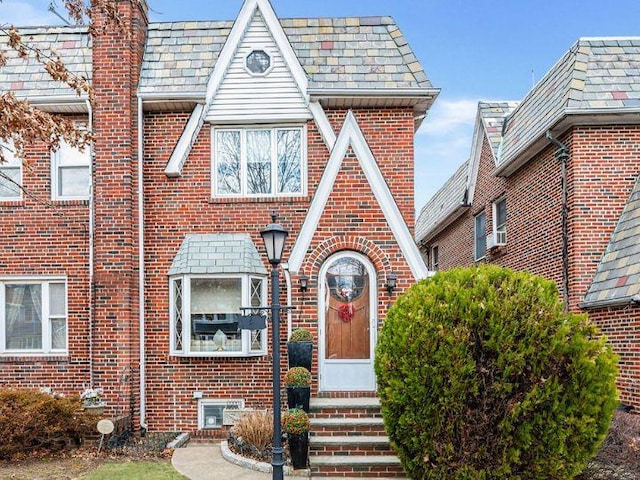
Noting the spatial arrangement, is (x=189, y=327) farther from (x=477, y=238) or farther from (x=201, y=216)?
(x=477, y=238)

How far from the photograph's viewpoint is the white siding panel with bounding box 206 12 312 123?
12406 mm

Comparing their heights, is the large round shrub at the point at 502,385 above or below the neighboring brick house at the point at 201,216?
below

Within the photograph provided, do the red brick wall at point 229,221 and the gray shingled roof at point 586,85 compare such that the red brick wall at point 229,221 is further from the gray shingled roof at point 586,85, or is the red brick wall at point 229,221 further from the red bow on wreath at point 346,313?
the gray shingled roof at point 586,85

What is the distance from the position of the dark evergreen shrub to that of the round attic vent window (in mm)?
7079

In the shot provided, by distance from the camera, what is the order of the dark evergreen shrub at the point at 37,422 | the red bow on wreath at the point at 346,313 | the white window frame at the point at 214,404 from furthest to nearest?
the white window frame at the point at 214,404 < the red bow on wreath at the point at 346,313 < the dark evergreen shrub at the point at 37,422

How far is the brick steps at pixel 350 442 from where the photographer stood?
930 cm

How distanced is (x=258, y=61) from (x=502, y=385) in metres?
8.00

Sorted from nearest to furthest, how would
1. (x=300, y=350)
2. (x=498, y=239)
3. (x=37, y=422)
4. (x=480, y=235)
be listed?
(x=37, y=422) → (x=300, y=350) → (x=498, y=239) → (x=480, y=235)

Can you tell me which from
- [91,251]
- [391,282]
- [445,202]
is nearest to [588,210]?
[391,282]

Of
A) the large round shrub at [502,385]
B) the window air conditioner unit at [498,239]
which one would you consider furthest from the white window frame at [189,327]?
the window air conditioner unit at [498,239]

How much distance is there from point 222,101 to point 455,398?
754 centimetres

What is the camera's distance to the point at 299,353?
35.2 ft

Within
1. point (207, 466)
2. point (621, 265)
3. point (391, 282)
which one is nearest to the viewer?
point (207, 466)

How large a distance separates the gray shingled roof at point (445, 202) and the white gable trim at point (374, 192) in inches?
322
